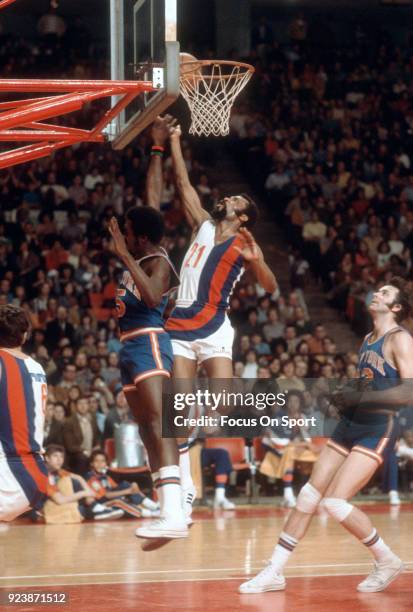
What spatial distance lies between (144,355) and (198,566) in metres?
2.74

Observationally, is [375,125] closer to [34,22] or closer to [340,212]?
[340,212]

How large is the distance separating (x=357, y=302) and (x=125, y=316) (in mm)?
11579

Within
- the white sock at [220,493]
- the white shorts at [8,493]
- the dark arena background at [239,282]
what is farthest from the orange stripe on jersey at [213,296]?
the white sock at [220,493]

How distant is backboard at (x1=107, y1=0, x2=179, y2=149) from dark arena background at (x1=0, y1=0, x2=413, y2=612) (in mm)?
129

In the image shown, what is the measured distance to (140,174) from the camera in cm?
1898

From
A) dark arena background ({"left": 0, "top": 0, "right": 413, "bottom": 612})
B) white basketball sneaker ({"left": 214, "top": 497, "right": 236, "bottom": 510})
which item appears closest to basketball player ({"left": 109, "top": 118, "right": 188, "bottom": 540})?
dark arena background ({"left": 0, "top": 0, "right": 413, "bottom": 612})

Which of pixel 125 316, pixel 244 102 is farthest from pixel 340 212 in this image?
pixel 125 316

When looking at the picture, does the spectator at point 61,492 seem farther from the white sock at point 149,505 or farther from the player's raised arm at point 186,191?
the player's raised arm at point 186,191

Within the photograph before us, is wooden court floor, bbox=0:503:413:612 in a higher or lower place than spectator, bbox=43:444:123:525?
higher

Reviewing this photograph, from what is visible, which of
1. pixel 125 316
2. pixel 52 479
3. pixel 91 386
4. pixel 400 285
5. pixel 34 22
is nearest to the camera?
pixel 125 316

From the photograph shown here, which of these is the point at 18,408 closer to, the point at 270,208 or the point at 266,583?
the point at 266,583

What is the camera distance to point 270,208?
2119cm

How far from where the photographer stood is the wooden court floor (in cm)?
682

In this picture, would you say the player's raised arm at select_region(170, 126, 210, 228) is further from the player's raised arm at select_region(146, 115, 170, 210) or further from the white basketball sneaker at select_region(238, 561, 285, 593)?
the white basketball sneaker at select_region(238, 561, 285, 593)
